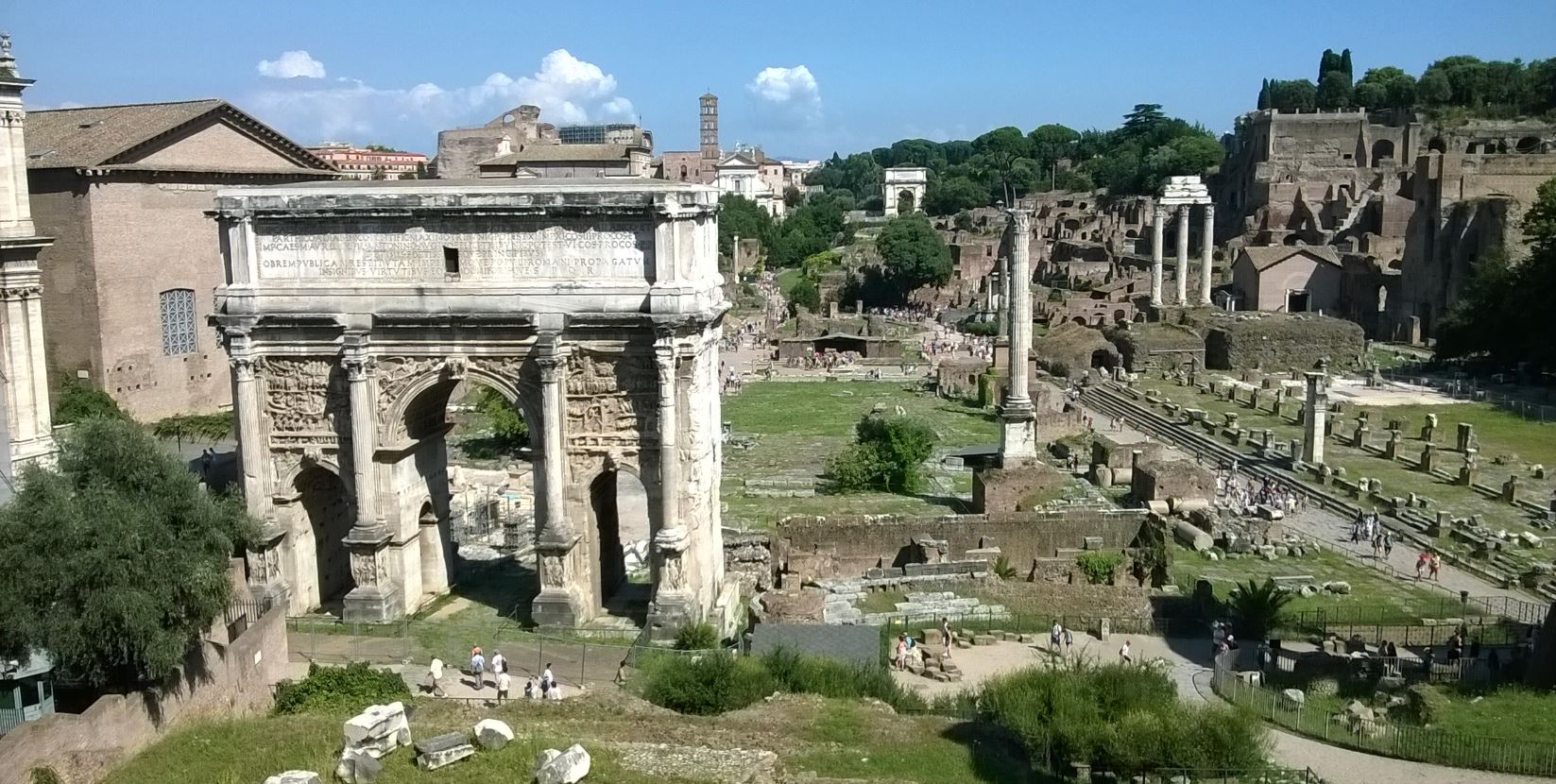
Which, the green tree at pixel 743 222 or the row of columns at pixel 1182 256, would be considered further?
the green tree at pixel 743 222

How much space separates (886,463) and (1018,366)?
184 inches

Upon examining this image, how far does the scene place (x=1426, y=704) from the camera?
1589 cm

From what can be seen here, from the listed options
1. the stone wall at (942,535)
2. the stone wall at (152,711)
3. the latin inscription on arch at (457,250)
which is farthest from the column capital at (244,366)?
the stone wall at (942,535)

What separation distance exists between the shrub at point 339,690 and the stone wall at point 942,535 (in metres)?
9.84

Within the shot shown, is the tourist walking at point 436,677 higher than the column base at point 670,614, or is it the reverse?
the column base at point 670,614

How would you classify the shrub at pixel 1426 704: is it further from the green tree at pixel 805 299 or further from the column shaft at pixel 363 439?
A: the green tree at pixel 805 299

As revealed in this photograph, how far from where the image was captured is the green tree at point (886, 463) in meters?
32.9

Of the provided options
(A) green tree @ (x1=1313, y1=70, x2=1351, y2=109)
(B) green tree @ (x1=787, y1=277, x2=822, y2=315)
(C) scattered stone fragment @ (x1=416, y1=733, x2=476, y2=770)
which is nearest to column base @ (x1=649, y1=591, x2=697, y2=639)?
(C) scattered stone fragment @ (x1=416, y1=733, x2=476, y2=770)

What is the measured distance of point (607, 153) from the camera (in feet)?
220

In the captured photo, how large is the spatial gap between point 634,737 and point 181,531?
6.73m

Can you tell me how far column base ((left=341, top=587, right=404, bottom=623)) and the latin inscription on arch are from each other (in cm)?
522

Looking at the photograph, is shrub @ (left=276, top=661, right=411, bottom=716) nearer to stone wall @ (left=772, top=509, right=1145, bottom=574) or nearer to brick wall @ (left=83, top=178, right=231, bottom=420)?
stone wall @ (left=772, top=509, right=1145, bottom=574)

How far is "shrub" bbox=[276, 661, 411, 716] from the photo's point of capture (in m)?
16.2

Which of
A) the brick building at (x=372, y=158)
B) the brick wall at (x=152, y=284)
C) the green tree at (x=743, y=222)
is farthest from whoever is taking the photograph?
the brick building at (x=372, y=158)
